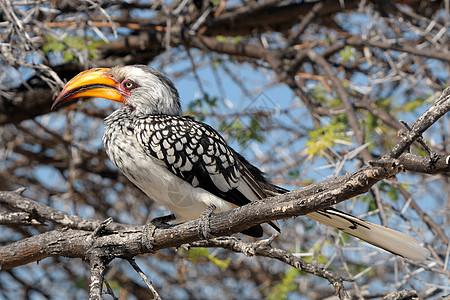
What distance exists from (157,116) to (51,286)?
93.6 inches

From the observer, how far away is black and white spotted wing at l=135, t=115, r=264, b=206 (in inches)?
119

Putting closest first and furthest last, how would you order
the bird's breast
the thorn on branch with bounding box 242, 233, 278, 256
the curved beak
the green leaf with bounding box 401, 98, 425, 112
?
1. the thorn on branch with bounding box 242, 233, 278, 256
2. the bird's breast
3. the curved beak
4. the green leaf with bounding box 401, 98, 425, 112

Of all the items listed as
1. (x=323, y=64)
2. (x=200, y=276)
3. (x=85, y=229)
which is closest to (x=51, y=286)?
(x=200, y=276)

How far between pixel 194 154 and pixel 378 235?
102 cm

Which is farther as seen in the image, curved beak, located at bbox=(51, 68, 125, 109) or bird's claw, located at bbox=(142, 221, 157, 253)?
curved beak, located at bbox=(51, 68, 125, 109)

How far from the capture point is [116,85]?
3396mm

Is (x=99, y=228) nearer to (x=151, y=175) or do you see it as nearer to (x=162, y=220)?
(x=151, y=175)

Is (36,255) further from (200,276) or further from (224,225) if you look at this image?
(200,276)

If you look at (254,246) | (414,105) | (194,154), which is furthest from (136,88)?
(414,105)

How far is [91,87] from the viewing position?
10.7ft

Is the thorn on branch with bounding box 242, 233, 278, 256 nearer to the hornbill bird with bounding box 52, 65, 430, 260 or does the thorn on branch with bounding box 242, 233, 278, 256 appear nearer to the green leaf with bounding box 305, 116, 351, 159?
the hornbill bird with bounding box 52, 65, 430, 260

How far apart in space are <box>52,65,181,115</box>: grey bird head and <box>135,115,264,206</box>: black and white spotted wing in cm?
23

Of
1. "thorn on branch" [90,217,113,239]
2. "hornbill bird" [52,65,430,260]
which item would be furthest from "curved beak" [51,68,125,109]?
"thorn on branch" [90,217,113,239]

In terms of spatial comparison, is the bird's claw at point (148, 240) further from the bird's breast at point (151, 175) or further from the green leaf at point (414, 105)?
the green leaf at point (414, 105)
